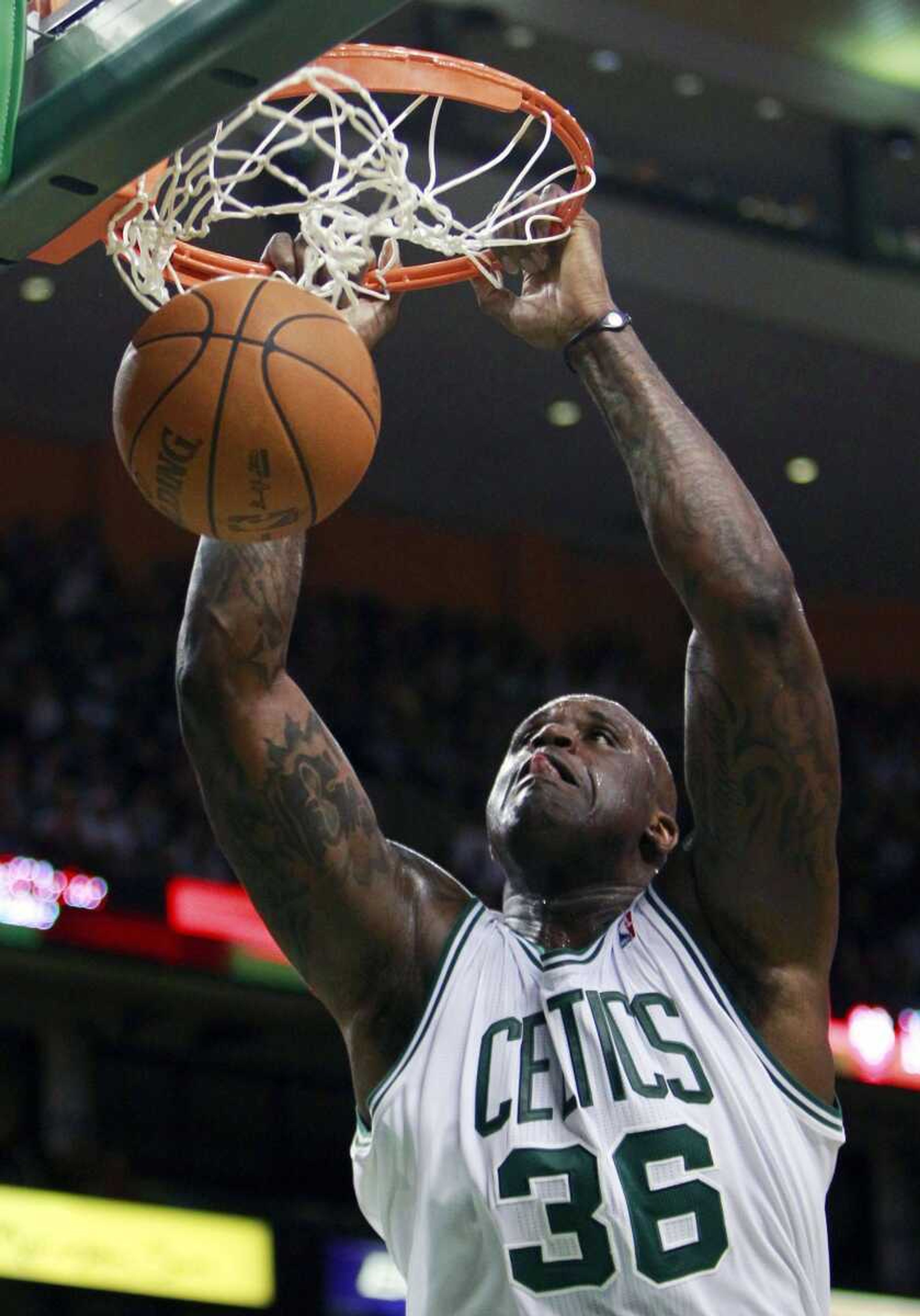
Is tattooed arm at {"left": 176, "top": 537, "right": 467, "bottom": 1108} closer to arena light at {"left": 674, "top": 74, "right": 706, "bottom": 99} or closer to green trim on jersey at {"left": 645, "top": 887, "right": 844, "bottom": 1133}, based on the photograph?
green trim on jersey at {"left": 645, "top": 887, "right": 844, "bottom": 1133}

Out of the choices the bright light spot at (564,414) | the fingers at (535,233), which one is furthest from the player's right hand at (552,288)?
the bright light spot at (564,414)

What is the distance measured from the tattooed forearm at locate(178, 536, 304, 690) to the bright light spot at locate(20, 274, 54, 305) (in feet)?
29.4

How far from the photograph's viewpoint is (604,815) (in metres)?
3.36

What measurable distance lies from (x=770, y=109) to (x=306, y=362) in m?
10.3

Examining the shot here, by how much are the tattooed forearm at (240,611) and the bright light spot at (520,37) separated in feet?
29.5

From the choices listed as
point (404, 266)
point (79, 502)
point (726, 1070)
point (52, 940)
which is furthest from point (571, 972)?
point (79, 502)

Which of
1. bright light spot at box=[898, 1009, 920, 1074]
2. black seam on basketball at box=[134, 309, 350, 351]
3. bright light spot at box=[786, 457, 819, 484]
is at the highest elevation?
bright light spot at box=[786, 457, 819, 484]

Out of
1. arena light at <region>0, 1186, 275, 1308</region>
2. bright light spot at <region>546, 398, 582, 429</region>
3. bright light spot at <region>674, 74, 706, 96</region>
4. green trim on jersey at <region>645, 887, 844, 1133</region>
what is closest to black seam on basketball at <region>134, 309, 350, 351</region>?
green trim on jersey at <region>645, 887, 844, 1133</region>

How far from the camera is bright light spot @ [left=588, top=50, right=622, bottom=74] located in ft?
39.7

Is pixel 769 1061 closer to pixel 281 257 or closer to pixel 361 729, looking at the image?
pixel 281 257

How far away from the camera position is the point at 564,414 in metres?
13.6

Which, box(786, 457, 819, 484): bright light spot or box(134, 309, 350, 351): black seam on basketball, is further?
box(786, 457, 819, 484): bright light spot

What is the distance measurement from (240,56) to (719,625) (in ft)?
3.47

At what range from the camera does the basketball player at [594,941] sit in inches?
115
